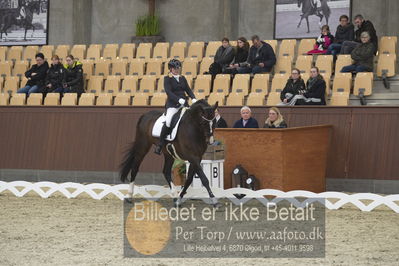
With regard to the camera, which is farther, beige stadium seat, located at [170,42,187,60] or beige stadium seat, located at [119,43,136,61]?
beige stadium seat, located at [119,43,136,61]

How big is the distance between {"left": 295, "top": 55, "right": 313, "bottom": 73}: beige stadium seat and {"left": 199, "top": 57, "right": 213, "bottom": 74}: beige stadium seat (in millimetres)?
2332

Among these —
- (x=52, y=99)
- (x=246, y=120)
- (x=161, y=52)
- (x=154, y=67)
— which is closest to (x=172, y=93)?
(x=246, y=120)

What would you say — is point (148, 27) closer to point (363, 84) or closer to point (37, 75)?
point (37, 75)

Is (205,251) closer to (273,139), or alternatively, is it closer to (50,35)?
(273,139)

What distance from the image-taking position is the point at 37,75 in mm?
17594

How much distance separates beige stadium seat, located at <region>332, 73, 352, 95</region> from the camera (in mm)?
14164

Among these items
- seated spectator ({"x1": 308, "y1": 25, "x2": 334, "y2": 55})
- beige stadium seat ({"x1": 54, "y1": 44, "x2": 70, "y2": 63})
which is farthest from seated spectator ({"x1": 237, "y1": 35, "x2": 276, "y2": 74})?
beige stadium seat ({"x1": 54, "y1": 44, "x2": 70, "y2": 63})

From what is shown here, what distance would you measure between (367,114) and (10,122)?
7.55m

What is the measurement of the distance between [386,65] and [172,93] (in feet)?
19.6

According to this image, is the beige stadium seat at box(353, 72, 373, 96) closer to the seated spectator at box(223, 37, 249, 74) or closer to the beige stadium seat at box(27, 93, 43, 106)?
the seated spectator at box(223, 37, 249, 74)

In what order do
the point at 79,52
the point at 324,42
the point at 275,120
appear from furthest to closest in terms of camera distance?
the point at 79,52
the point at 324,42
the point at 275,120

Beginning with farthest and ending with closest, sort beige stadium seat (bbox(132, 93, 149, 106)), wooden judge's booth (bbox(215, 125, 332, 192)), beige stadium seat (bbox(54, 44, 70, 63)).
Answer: beige stadium seat (bbox(54, 44, 70, 63)), beige stadium seat (bbox(132, 93, 149, 106)), wooden judge's booth (bbox(215, 125, 332, 192))

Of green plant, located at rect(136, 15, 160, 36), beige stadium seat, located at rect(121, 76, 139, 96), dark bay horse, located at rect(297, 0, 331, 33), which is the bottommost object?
beige stadium seat, located at rect(121, 76, 139, 96)

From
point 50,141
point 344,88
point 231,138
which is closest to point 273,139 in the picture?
point 231,138
